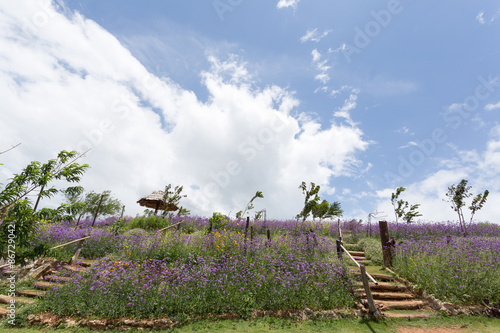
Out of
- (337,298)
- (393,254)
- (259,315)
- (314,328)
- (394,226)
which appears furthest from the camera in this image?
(394,226)

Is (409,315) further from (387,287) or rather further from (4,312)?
(4,312)

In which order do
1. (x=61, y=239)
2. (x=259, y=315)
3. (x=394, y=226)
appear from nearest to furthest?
(x=259, y=315) → (x=61, y=239) → (x=394, y=226)

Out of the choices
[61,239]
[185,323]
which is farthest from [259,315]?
[61,239]

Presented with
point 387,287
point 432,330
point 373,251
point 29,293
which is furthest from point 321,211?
point 29,293

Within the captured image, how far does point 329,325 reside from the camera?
552cm

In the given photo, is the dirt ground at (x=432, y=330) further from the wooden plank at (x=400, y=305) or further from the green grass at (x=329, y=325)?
the wooden plank at (x=400, y=305)

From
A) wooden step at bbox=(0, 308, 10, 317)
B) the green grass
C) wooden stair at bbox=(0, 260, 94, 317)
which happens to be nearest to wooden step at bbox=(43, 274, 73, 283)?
wooden stair at bbox=(0, 260, 94, 317)

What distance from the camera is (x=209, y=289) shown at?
6.10 meters

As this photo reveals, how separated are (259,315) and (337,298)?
7.17 ft

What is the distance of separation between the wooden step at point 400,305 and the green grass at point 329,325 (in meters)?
0.48

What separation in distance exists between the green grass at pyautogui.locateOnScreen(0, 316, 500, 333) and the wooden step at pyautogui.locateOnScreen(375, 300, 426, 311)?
0.48m

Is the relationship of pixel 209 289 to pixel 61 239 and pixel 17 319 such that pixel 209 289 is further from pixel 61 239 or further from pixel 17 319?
pixel 61 239

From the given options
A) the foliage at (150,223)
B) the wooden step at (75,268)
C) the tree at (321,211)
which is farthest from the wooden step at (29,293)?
the tree at (321,211)

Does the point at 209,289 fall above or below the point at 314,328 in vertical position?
above
